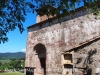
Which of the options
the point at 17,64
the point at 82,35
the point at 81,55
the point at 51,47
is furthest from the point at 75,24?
the point at 17,64

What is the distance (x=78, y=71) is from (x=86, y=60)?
656mm

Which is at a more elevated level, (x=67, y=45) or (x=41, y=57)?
(x=67, y=45)

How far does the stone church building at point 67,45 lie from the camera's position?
26.0 ft

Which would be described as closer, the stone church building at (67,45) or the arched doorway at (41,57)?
the stone church building at (67,45)

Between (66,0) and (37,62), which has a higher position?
(66,0)

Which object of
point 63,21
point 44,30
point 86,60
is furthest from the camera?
point 44,30

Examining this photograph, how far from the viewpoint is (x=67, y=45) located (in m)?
13.7

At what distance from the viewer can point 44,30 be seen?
16266 millimetres

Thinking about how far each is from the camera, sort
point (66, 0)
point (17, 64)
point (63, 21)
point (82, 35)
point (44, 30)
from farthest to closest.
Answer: point (17, 64), point (44, 30), point (63, 21), point (82, 35), point (66, 0)

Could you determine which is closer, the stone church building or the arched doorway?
the stone church building

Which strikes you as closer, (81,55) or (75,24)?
(81,55)

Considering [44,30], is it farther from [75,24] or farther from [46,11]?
[46,11]

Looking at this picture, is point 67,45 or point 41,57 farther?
point 41,57

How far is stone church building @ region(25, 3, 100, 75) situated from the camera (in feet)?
26.0
